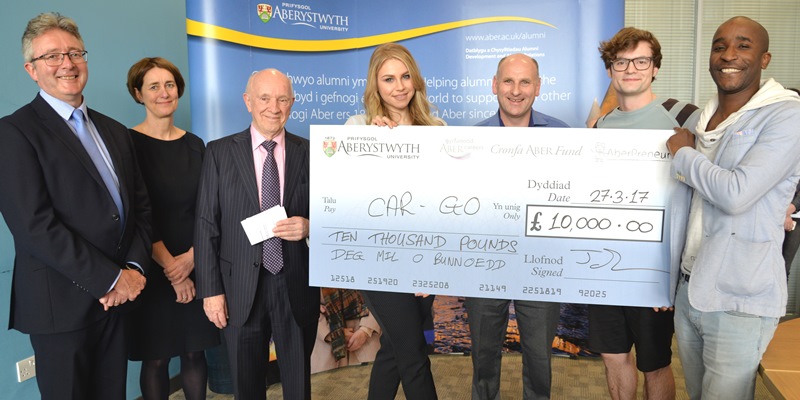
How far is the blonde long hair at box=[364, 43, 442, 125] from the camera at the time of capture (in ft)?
8.00

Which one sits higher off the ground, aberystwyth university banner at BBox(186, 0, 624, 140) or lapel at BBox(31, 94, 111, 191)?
aberystwyth university banner at BBox(186, 0, 624, 140)

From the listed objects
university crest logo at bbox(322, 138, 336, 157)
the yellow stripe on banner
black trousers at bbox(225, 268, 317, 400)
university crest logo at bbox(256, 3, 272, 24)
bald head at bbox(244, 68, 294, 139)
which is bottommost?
black trousers at bbox(225, 268, 317, 400)

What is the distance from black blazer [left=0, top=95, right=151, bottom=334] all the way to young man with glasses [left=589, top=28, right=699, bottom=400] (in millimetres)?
2051

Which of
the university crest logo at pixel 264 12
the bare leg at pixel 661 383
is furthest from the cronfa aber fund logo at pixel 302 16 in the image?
the bare leg at pixel 661 383

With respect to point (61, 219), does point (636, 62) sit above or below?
above

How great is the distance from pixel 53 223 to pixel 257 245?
0.71 m

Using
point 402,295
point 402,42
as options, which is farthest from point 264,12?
point 402,295

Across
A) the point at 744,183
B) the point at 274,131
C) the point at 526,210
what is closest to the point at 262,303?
the point at 274,131

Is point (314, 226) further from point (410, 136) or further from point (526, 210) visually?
point (526, 210)

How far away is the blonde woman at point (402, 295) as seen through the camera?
239 cm

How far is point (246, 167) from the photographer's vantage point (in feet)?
7.35

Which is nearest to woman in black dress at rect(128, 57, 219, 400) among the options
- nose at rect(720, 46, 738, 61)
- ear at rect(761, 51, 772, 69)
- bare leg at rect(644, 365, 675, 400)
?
bare leg at rect(644, 365, 675, 400)

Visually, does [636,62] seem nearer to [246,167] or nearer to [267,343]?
[246,167]

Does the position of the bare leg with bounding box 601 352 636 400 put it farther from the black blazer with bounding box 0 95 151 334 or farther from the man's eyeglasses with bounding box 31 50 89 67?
the man's eyeglasses with bounding box 31 50 89 67
